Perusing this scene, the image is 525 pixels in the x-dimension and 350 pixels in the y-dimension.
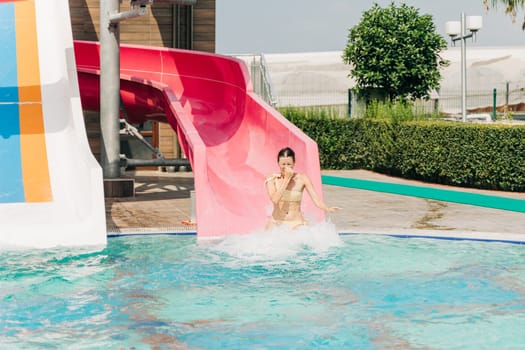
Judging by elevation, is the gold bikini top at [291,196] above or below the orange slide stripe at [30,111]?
below

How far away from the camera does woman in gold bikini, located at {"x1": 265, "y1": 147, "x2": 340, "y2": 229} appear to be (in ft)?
36.6

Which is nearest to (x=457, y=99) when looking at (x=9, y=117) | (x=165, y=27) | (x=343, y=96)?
(x=343, y=96)

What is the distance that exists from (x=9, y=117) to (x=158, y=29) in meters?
9.36

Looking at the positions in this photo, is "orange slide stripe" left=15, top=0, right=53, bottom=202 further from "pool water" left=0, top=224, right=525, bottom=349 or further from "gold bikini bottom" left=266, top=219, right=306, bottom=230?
"gold bikini bottom" left=266, top=219, right=306, bottom=230

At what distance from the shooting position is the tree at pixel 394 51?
2576 centimetres

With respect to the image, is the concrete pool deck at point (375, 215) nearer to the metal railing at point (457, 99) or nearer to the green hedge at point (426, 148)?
the green hedge at point (426, 148)

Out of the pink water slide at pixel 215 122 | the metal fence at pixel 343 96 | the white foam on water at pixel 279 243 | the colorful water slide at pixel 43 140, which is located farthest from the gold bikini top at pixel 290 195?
the metal fence at pixel 343 96

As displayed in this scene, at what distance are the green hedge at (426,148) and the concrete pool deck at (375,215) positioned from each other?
16.6 inches

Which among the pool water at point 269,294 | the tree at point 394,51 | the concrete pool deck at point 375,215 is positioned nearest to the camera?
the pool water at point 269,294

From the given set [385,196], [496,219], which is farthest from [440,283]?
[385,196]

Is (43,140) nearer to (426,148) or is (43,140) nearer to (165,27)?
(426,148)

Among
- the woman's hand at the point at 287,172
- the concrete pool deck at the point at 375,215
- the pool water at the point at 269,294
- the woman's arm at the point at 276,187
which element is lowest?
Result: the pool water at the point at 269,294

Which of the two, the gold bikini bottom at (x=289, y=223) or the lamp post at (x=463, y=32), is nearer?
the gold bikini bottom at (x=289, y=223)

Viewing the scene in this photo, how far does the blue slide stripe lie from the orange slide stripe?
0.22 ft
